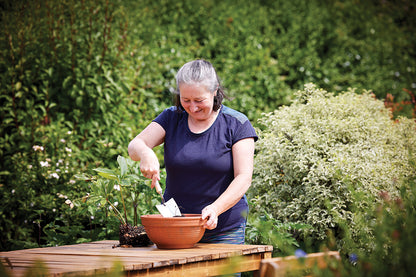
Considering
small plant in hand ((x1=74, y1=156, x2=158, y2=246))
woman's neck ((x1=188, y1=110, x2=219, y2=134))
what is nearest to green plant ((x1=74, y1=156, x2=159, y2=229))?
small plant in hand ((x1=74, y1=156, x2=158, y2=246))

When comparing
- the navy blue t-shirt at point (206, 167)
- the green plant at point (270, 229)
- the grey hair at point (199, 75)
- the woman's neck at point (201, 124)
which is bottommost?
the green plant at point (270, 229)

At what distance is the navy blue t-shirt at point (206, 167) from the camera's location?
2602 millimetres

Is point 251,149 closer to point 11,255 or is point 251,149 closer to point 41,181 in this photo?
point 11,255

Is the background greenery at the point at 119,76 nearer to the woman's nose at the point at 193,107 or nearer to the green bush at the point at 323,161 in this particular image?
the green bush at the point at 323,161

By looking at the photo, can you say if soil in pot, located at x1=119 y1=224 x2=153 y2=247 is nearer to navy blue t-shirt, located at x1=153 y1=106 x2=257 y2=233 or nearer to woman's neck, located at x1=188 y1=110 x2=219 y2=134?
navy blue t-shirt, located at x1=153 y1=106 x2=257 y2=233

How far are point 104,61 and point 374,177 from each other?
2.85 meters

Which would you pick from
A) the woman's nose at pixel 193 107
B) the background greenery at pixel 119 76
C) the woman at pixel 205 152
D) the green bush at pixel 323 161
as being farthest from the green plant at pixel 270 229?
the woman's nose at pixel 193 107

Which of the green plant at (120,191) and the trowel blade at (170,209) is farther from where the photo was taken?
the green plant at (120,191)

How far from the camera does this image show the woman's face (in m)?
2.50

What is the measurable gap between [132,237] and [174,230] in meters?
0.37

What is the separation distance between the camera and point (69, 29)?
4980 mm

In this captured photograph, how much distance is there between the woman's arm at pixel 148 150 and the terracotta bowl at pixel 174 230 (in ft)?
0.78

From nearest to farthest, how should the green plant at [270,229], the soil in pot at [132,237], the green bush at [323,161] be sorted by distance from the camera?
1. the soil in pot at [132,237]
2. the green plant at [270,229]
3. the green bush at [323,161]

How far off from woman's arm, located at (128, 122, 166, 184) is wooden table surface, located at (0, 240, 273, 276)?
0.39 metres
